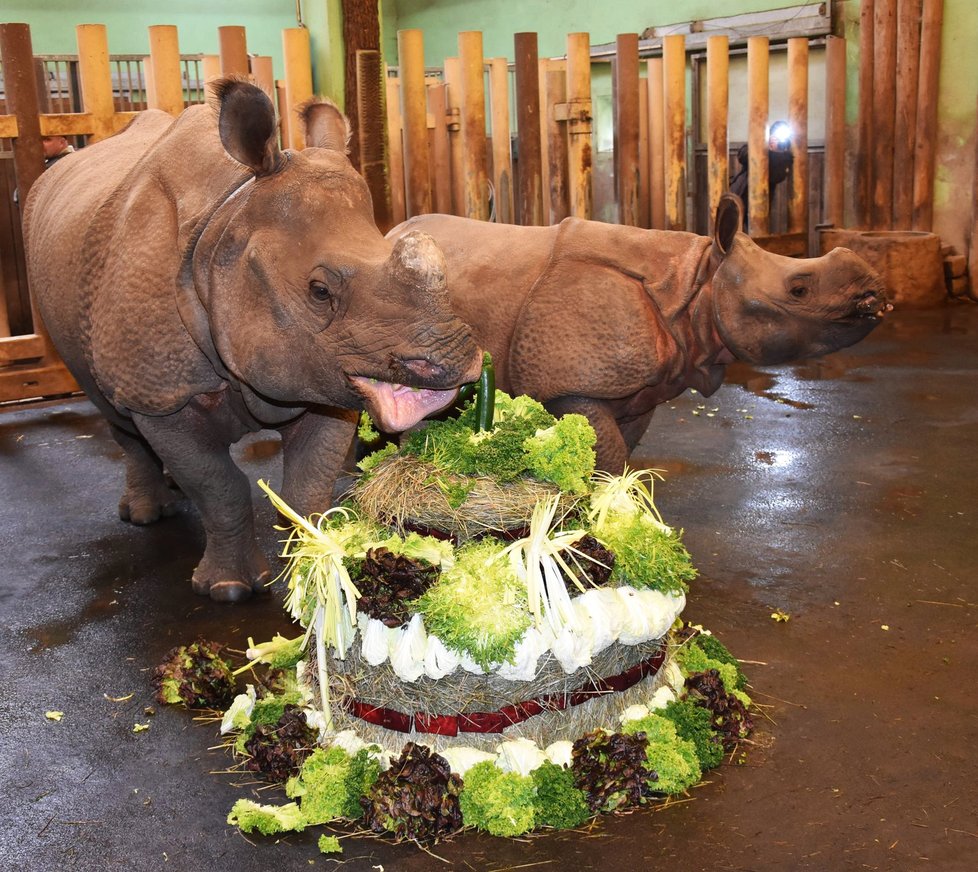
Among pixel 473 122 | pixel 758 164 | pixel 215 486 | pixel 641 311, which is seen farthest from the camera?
pixel 758 164

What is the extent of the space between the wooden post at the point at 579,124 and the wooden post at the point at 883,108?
12.7 feet

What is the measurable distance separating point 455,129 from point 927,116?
4700 millimetres

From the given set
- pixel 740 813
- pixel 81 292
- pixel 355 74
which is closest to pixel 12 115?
pixel 355 74

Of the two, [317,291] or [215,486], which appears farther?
[215,486]

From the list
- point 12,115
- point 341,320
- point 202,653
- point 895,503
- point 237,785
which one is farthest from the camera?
point 12,115

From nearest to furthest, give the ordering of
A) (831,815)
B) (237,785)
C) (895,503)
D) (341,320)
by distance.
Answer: (831,815) < (237,785) < (341,320) < (895,503)

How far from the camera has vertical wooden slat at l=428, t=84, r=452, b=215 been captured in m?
11.5

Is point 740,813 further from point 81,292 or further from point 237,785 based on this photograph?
point 81,292

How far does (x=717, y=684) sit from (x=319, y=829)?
50.2 inches

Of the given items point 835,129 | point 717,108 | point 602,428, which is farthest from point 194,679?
point 835,129

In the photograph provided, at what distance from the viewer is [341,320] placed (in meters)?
4.00

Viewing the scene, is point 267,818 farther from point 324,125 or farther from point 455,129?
point 455,129

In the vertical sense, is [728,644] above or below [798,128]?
below

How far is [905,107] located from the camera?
1258 centimetres
